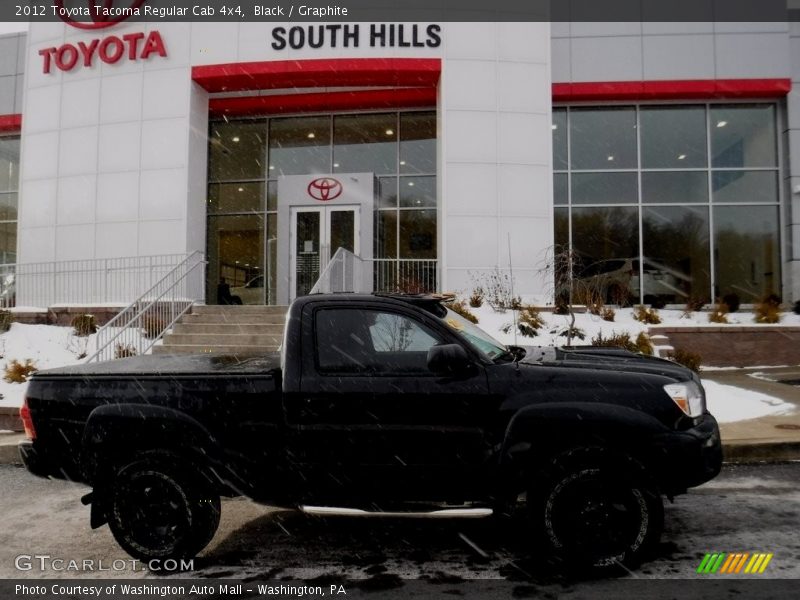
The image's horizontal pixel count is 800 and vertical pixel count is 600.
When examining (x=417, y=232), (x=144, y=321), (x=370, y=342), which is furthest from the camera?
(x=417, y=232)

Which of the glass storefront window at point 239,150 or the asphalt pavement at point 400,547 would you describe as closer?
the asphalt pavement at point 400,547

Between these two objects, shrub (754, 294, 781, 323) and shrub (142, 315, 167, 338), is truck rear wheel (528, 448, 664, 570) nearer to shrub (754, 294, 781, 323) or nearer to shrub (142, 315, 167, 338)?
shrub (142, 315, 167, 338)

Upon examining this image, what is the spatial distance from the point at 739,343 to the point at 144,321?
1226cm

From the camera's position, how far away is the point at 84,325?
40.3 ft

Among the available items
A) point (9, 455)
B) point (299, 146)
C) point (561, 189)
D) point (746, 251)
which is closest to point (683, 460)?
point (9, 455)

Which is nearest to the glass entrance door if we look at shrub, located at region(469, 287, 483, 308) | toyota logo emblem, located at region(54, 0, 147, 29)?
shrub, located at region(469, 287, 483, 308)

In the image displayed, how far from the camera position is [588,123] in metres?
16.2

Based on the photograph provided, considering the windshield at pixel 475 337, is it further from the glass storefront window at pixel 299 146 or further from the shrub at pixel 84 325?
the glass storefront window at pixel 299 146

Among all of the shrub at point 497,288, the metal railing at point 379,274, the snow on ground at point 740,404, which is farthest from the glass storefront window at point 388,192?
the snow on ground at point 740,404

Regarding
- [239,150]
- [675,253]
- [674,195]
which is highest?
[239,150]

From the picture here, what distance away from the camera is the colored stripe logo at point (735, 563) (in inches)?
143

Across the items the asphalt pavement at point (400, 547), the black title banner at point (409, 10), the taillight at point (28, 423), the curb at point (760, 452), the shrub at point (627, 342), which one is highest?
the black title banner at point (409, 10)

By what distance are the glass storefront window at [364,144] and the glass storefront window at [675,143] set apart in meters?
7.11

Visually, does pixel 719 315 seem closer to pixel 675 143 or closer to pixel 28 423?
pixel 675 143
